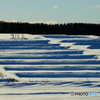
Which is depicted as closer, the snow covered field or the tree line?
the snow covered field

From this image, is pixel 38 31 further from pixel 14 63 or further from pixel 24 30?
pixel 14 63

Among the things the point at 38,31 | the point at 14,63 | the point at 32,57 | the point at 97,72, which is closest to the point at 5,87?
the point at 97,72

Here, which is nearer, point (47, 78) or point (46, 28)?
point (47, 78)

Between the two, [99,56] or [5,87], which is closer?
[5,87]

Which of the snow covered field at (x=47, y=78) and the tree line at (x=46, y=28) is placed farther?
the tree line at (x=46, y=28)

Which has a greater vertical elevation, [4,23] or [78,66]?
[4,23]

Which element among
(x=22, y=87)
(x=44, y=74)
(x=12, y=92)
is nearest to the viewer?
(x=12, y=92)

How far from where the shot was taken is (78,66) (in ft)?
31.3

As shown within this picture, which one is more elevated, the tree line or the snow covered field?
the tree line

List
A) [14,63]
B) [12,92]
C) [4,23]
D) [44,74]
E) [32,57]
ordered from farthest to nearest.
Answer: [4,23] < [32,57] < [14,63] < [44,74] < [12,92]

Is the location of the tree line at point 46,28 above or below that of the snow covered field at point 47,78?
above

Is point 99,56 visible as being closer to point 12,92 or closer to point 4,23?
point 12,92

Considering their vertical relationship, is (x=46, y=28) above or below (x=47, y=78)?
above

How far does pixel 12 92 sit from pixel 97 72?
145 inches
